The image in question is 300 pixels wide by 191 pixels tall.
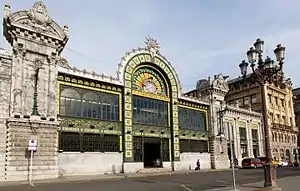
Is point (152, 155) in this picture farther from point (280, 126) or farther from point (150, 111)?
point (280, 126)

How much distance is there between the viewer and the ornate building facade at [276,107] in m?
65.0

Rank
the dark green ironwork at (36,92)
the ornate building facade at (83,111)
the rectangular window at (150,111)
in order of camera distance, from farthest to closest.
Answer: the rectangular window at (150,111)
the dark green ironwork at (36,92)
the ornate building facade at (83,111)

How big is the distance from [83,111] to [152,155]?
12.6m

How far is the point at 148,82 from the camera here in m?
40.2

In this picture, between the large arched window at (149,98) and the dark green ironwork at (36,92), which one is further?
the large arched window at (149,98)

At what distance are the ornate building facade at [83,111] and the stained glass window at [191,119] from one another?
14cm

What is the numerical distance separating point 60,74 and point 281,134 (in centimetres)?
5148

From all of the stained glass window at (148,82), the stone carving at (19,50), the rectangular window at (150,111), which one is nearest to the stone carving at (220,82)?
the stained glass window at (148,82)

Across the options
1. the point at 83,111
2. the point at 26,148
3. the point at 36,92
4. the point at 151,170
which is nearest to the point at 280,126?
the point at 151,170

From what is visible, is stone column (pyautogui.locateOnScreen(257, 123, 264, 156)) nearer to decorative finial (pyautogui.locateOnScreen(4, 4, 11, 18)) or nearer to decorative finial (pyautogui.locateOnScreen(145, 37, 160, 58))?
decorative finial (pyautogui.locateOnScreen(145, 37, 160, 58))

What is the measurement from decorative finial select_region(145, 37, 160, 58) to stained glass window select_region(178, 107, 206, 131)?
809cm

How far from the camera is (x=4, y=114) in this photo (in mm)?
26188

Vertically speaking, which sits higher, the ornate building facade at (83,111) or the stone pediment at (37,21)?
the stone pediment at (37,21)

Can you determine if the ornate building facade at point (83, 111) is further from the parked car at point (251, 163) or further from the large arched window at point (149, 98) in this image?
the parked car at point (251, 163)
